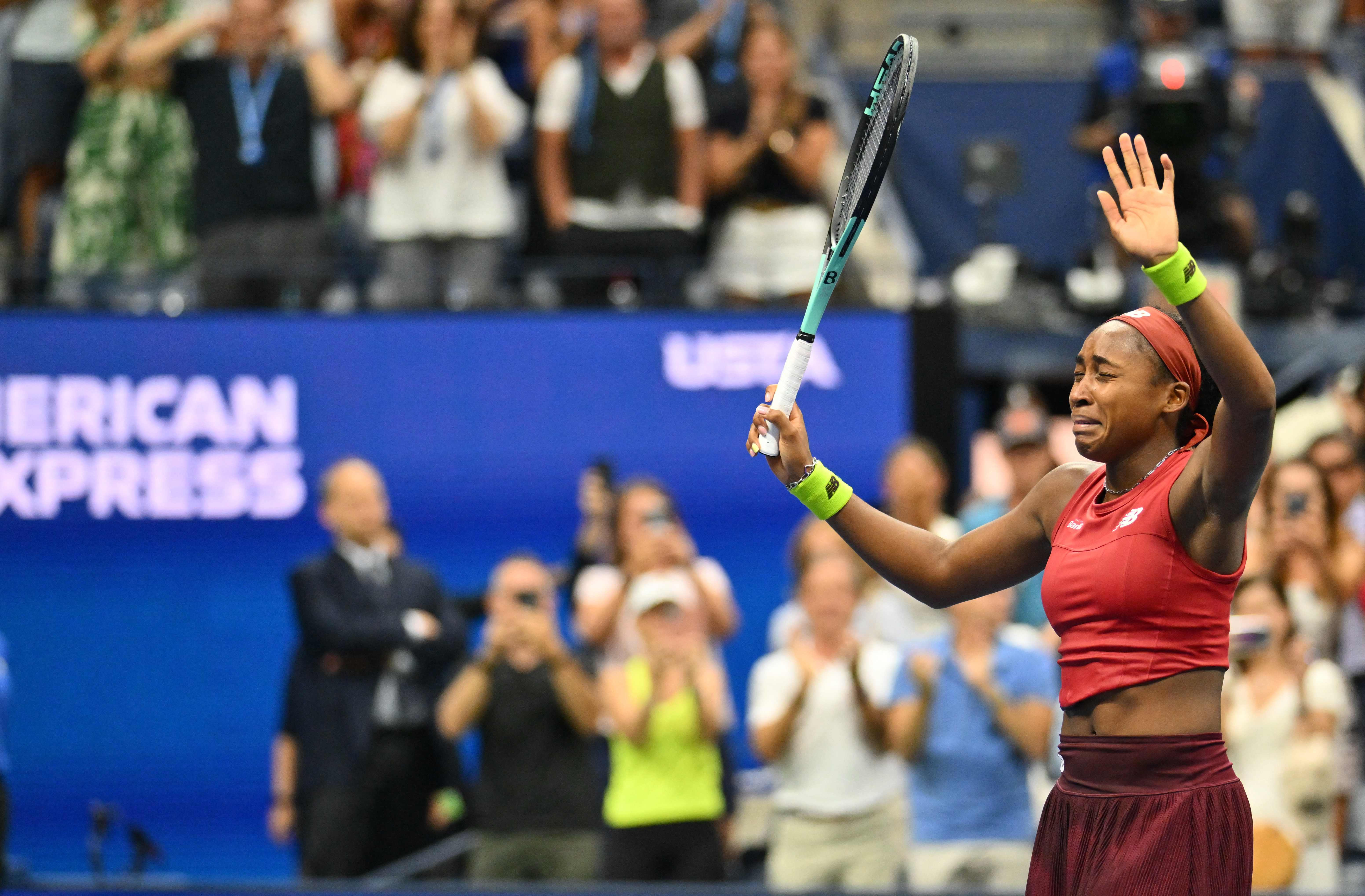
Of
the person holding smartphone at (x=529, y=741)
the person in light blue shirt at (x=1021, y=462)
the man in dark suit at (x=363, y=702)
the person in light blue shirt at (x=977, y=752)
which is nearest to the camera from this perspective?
the person in light blue shirt at (x=977, y=752)

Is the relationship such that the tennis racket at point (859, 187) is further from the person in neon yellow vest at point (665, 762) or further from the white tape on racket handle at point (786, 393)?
the person in neon yellow vest at point (665, 762)

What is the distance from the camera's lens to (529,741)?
22.5 ft

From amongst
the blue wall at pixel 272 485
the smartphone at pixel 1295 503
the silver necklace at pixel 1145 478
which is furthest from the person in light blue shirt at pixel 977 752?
the silver necklace at pixel 1145 478

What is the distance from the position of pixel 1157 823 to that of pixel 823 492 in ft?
2.90

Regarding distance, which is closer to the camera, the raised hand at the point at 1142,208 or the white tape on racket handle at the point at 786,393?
the raised hand at the point at 1142,208

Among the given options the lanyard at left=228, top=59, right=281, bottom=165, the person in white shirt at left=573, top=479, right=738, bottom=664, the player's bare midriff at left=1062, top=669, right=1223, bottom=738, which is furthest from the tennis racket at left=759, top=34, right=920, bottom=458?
the lanyard at left=228, top=59, right=281, bottom=165

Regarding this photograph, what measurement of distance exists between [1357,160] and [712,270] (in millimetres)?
4635

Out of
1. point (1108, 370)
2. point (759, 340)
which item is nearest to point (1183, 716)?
point (1108, 370)

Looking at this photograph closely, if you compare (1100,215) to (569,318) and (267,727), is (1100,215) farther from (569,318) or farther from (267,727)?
(267,727)

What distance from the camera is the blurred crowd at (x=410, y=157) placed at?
8.61m

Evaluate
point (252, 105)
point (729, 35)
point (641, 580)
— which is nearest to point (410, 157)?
point (252, 105)

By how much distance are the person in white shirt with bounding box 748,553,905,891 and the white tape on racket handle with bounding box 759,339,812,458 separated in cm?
300

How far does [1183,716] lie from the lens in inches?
129

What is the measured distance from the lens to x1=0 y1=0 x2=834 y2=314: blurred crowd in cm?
861
